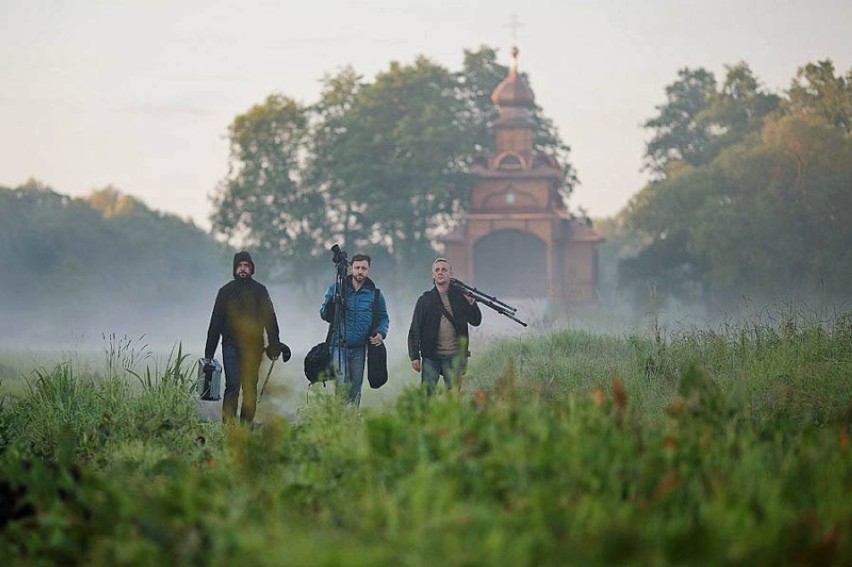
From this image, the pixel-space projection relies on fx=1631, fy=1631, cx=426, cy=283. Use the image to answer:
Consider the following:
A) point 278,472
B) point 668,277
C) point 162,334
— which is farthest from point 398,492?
point 162,334

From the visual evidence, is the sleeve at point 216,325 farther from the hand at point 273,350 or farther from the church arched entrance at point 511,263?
the church arched entrance at point 511,263

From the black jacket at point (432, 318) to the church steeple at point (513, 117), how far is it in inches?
1812

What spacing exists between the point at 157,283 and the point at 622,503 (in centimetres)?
7453

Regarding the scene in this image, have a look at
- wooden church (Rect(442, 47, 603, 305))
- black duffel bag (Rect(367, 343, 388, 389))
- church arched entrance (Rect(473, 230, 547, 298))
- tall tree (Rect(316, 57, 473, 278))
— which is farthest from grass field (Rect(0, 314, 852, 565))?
church arched entrance (Rect(473, 230, 547, 298))

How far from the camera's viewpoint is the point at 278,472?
762 cm

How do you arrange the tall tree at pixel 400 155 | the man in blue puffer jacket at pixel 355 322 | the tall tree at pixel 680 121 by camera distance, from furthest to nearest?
the tall tree at pixel 680 121 < the tall tree at pixel 400 155 < the man in blue puffer jacket at pixel 355 322

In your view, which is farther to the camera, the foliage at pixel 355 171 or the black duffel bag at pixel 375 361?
the foliage at pixel 355 171

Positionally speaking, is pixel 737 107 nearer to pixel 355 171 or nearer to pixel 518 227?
pixel 518 227

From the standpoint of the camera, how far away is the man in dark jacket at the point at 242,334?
14125 millimetres

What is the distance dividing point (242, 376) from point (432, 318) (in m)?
1.72

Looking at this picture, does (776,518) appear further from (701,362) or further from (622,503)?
(701,362)

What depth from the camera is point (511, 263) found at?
6016 cm

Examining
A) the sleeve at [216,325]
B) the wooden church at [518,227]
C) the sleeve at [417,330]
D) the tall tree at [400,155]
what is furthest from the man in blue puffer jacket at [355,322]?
the wooden church at [518,227]

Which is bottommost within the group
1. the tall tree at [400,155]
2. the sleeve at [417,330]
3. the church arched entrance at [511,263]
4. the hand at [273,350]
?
the hand at [273,350]
